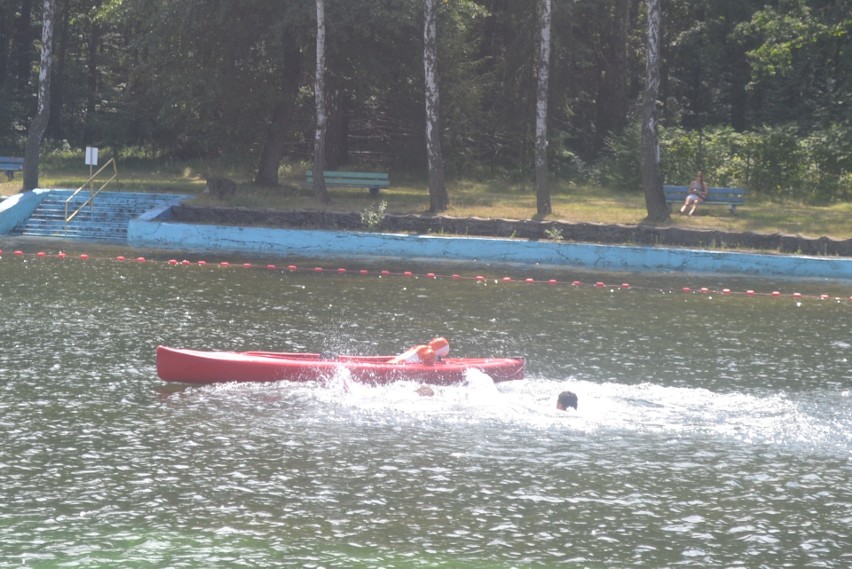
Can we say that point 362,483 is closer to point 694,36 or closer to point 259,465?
point 259,465

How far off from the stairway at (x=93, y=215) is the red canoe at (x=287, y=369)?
1533 centimetres

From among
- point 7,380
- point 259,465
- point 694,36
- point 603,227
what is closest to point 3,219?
point 603,227

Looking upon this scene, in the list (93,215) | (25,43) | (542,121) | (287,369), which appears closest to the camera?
(287,369)

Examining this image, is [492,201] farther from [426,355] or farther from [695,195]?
[426,355]

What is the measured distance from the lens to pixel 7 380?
1325 centimetres

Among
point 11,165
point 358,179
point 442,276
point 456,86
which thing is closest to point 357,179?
point 358,179

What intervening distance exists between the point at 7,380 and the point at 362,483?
A: 5.42 m

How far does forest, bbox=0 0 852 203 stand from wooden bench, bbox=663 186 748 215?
3.84 metres

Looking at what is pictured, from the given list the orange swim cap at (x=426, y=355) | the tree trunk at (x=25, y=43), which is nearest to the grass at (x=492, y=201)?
the tree trunk at (x=25, y=43)

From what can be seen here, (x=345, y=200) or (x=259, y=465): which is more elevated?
(x=345, y=200)

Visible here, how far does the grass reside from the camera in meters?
27.6

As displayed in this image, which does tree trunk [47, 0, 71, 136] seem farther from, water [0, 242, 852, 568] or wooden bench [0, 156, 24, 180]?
water [0, 242, 852, 568]

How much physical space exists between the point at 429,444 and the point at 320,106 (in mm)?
19783

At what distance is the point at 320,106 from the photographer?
2977cm
